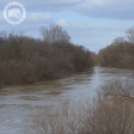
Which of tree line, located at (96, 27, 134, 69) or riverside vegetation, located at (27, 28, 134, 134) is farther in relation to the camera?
tree line, located at (96, 27, 134, 69)

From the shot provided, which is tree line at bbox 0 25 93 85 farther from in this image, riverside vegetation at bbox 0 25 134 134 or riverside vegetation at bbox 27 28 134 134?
riverside vegetation at bbox 27 28 134 134

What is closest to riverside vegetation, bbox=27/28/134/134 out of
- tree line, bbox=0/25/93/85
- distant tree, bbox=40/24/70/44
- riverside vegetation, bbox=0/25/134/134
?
riverside vegetation, bbox=0/25/134/134

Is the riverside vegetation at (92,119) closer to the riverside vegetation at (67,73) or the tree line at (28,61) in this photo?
the riverside vegetation at (67,73)

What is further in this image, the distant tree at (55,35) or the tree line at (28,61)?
the distant tree at (55,35)

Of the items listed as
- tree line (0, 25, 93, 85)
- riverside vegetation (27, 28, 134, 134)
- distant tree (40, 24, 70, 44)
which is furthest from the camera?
distant tree (40, 24, 70, 44)

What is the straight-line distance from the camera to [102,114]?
838cm

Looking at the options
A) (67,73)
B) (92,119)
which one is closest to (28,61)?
(67,73)

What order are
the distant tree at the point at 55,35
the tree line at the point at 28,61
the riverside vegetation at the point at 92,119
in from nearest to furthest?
the riverside vegetation at the point at 92,119 < the tree line at the point at 28,61 < the distant tree at the point at 55,35

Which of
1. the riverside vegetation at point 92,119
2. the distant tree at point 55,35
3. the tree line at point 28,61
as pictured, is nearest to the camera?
the riverside vegetation at point 92,119

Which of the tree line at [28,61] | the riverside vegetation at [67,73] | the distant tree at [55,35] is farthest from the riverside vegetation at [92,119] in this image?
the distant tree at [55,35]

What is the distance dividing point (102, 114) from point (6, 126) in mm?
5589

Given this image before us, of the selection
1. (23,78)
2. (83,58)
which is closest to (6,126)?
(23,78)

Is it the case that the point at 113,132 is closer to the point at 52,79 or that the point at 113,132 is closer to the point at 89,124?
the point at 89,124

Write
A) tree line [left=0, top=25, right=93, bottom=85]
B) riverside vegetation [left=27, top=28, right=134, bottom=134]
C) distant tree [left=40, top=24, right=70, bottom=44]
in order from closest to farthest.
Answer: riverside vegetation [left=27, top=28, right=134, bottom=134], tree line [left=0, top=25, right=93, bottom=85], distant tree [left=40, top=24, right=70, bottom=44]
